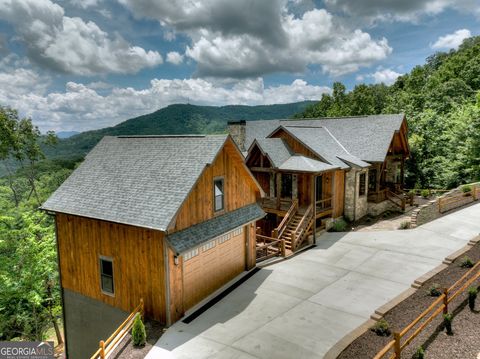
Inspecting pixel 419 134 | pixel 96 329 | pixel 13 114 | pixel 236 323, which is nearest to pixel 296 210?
pixel 236 323

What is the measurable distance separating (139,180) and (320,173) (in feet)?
39.1

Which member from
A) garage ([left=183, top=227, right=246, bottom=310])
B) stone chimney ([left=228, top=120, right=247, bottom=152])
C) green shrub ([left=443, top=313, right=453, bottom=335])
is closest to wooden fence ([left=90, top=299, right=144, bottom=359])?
garage ([left=183, top=227, right=246, bottom=310])

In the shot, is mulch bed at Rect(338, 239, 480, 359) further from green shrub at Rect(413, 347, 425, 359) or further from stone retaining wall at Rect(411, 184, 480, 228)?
stone retaining wall at Rect(411, 184, 480, 228)

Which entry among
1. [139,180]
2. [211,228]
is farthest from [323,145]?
[139,180]

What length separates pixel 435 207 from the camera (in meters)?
23.1

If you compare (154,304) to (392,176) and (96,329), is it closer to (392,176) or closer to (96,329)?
(96,329)

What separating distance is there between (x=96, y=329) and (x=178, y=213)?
6.93 m

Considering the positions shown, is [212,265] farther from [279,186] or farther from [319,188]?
[319,188]

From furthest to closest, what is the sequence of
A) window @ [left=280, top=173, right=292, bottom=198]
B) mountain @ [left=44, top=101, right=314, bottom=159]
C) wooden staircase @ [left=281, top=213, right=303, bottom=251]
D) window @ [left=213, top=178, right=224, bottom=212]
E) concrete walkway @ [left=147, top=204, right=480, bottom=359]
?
mountain @ [left=44, top=101, right=314, bottom=159]
window @ [left=280, top=173, right=292, bottom=198]
wooden staircase @ [left=281, top=213, right=303, bottom=251]
window @ [left=213, top=178, right=224, bottom=212]
concrete walkway @ [left=147, top=204, right=480, bottom=359]

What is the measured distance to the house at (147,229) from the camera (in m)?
11.6

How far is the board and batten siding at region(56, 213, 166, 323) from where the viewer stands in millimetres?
11570

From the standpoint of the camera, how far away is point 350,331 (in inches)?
421

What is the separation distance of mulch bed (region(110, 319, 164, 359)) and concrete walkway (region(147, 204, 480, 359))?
0.29 m

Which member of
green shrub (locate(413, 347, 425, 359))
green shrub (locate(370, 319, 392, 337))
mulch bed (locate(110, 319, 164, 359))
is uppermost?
green shrub (locate(413, 347, 425, 359))
